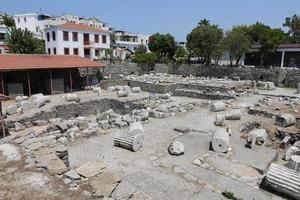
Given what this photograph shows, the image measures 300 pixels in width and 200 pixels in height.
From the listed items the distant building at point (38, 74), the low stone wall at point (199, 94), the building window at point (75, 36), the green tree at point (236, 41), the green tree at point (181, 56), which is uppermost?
the building window at point (75, 36)

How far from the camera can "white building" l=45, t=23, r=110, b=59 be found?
37.8 meters

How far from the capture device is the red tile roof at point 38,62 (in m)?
20.6

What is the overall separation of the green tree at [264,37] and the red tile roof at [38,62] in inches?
803

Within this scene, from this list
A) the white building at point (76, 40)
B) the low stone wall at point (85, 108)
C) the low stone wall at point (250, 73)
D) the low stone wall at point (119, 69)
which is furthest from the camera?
the white building at point (76, 40)

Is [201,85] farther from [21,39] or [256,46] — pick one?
[21,39]

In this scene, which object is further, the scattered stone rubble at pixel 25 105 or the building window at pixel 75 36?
the building window at pixel 75 36

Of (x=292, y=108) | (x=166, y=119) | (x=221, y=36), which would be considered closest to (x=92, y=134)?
(x=166, y=119)

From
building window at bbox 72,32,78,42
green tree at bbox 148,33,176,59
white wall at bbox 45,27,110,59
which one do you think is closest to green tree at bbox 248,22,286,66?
green tree at bbox 148,33,176,59

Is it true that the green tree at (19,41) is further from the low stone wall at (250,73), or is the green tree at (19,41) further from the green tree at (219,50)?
the green tree at (219,50)

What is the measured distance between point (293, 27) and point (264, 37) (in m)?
33.2

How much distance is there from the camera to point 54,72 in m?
24.3

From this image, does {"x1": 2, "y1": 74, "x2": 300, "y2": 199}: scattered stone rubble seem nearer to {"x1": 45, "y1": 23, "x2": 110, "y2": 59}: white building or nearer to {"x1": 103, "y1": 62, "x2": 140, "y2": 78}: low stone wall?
{"x1": 103, "y1": 62, "x2": 140, "y2": 78}: low stone wall

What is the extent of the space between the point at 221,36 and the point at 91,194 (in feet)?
93.3

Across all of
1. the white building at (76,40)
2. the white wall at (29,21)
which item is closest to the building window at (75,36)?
the white building at (76,40)
